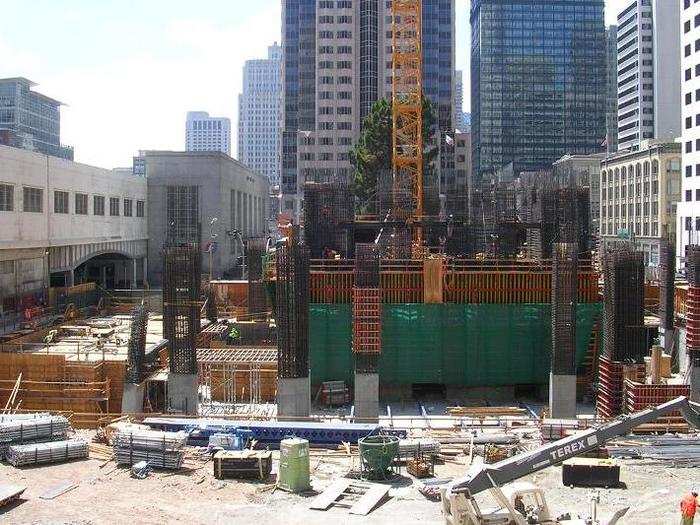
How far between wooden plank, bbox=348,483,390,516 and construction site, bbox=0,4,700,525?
68mm

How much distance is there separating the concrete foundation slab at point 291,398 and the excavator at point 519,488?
11377 millimetres

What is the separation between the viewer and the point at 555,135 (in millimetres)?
184375

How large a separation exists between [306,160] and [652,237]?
60237 millimetres

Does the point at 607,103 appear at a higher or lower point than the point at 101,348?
higher

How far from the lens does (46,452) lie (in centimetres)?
2231

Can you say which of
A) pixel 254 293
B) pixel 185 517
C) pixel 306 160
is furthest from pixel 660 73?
pixel 185 517

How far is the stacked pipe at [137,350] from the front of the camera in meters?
29.0

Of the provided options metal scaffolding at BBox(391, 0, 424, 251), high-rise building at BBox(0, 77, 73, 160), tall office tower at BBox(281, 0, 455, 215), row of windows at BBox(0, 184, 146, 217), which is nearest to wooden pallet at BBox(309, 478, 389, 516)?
row of windows at BBox(0, 184, 146, 217)

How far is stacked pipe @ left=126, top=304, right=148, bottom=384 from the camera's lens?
95.1 feet

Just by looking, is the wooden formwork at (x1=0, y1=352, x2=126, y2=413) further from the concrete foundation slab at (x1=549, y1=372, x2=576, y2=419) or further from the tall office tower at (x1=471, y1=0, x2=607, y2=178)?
the tall office tower at (x1=471, y1=0, x2=607, y2=178)

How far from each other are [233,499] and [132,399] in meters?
10.8

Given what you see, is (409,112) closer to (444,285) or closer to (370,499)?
(444,285)

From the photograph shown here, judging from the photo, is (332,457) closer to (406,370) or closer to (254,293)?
(406,370)

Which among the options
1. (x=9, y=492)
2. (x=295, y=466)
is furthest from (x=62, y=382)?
(x=295, y=466)
